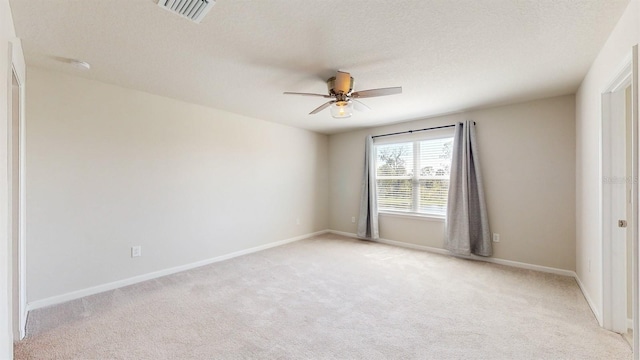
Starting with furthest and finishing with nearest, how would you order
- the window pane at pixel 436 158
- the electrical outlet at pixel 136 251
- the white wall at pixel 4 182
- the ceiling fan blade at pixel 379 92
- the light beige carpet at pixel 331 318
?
the window pane at pixel 436 158 < the electrical outlet at pixel 136 251 < the ceiling fan blade at pixel 379 92 < the light beige carpet at pixel 331 318 < the white wall at pixel 4 182

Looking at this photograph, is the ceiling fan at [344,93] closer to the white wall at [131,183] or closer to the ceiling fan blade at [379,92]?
the ceiling fan blade at [379,92]

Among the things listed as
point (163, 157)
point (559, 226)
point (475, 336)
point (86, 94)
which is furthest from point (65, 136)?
point (559, 226)

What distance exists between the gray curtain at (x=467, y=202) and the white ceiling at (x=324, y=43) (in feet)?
2.98

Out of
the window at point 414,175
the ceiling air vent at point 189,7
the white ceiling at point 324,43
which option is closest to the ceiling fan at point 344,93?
the white ceiling at point 324,43

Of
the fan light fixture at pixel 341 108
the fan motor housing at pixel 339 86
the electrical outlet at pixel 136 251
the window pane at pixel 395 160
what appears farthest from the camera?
the window pane at pixel 395 160

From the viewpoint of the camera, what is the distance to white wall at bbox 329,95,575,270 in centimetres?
332

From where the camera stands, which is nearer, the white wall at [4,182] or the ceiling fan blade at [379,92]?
the white wall at [4,182]

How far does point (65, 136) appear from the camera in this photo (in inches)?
105

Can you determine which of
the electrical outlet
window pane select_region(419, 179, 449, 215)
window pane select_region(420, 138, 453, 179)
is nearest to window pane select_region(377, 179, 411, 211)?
window pane select_region(419, 179, 449, 215)

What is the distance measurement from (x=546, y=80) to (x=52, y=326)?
206 inches

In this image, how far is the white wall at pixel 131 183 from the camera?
2.57 m

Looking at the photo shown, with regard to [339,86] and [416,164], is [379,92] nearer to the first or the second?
[339,86]

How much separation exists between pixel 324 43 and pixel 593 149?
8.74ft

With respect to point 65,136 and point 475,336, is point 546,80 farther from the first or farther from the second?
point 65,136
